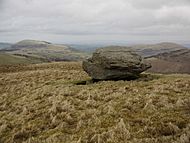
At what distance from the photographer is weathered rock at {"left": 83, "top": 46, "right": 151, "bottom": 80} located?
3153 cm

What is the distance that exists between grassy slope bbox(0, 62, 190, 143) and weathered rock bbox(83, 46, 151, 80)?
543 centimetres

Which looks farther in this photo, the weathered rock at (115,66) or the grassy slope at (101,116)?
the weathered rock at (115,66)

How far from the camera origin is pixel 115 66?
31141mm

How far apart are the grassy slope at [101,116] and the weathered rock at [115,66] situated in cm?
543

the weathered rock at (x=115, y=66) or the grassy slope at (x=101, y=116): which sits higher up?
the weathered rock at (x=115, y=66)

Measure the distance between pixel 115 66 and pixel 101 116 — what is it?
47.5 feet

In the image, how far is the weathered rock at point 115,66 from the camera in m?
31.5

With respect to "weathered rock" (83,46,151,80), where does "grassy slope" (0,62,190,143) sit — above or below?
below

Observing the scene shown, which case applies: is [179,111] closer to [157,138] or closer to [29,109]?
[157,138]

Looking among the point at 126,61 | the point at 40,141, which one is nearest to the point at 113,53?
the point at 126,61

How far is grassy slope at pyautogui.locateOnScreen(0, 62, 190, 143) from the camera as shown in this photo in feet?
45.1

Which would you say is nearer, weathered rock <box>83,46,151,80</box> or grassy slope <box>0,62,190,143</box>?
grassy slope <box>0,62,190,143</box>

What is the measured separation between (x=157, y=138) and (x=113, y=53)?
2130cm

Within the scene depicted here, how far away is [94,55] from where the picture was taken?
34.1 m
